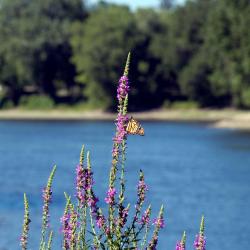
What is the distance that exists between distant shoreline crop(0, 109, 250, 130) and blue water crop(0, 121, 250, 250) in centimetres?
465

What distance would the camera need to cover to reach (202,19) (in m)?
99.0

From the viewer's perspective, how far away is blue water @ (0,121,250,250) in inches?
1052

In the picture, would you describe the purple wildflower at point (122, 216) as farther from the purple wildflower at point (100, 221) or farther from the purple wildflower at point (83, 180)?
the purple wildflower at point (83, 180)

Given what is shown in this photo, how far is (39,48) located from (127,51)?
449 inches

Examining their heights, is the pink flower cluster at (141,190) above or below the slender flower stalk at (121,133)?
below

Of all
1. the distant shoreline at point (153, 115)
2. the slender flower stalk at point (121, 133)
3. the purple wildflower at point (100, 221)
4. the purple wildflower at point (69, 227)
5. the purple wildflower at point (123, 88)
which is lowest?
the distant shoreline at point (153, 115)

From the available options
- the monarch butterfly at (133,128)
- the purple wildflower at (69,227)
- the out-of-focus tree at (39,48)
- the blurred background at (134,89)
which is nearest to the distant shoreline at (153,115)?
the blurred background at (134,89)

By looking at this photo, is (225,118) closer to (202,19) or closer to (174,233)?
(202,19)

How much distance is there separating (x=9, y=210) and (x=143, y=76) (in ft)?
228

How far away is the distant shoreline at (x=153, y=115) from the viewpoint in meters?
85.3

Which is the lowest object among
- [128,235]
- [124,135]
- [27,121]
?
[27,121]

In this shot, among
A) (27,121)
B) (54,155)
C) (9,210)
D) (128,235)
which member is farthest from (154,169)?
(27,121)

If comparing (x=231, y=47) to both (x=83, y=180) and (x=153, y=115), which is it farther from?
(x=83, y=180)

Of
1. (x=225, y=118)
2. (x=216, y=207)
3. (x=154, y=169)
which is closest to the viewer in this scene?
(x=216, y=207)
